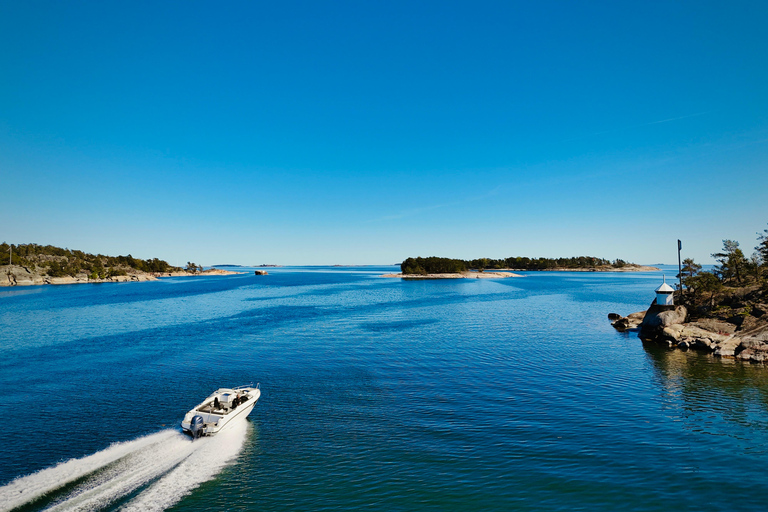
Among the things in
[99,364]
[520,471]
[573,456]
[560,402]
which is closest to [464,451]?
[520,471]

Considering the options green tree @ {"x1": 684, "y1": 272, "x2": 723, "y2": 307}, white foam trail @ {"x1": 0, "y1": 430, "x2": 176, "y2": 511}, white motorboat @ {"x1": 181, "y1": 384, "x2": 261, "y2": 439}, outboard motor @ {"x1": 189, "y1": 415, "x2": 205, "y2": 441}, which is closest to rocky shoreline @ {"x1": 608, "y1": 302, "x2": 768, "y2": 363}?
green tree @ {"x1": 684, "y1": 272, "x2": 723, "y2": 307}

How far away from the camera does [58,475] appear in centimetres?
2138

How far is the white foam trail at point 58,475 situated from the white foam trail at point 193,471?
3720mm

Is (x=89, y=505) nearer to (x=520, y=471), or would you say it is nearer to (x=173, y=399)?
(x=173, y=399)

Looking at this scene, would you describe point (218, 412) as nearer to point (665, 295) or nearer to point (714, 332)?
point (665, 295)

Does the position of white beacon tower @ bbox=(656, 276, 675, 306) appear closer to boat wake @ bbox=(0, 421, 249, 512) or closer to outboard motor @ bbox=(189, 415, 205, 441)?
boat wake @ bbox=(0, 421, 249, 512)

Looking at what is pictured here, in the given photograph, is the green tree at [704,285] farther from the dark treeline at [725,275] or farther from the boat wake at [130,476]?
the boat wake at [130,476]

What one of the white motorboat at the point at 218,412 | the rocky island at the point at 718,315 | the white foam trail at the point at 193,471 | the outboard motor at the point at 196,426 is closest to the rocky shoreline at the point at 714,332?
the rocky island at the point at 718,315

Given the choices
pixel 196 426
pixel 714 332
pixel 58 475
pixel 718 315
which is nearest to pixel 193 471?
pixel 196 426

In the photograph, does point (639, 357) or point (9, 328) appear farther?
point (9, 328)

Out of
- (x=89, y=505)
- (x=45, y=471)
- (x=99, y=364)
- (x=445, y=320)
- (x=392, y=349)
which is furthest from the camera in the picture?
(x=445, y=320)

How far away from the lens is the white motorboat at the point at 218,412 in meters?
26.3

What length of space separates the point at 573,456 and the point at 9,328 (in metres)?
95.2

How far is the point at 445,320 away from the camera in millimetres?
81625
